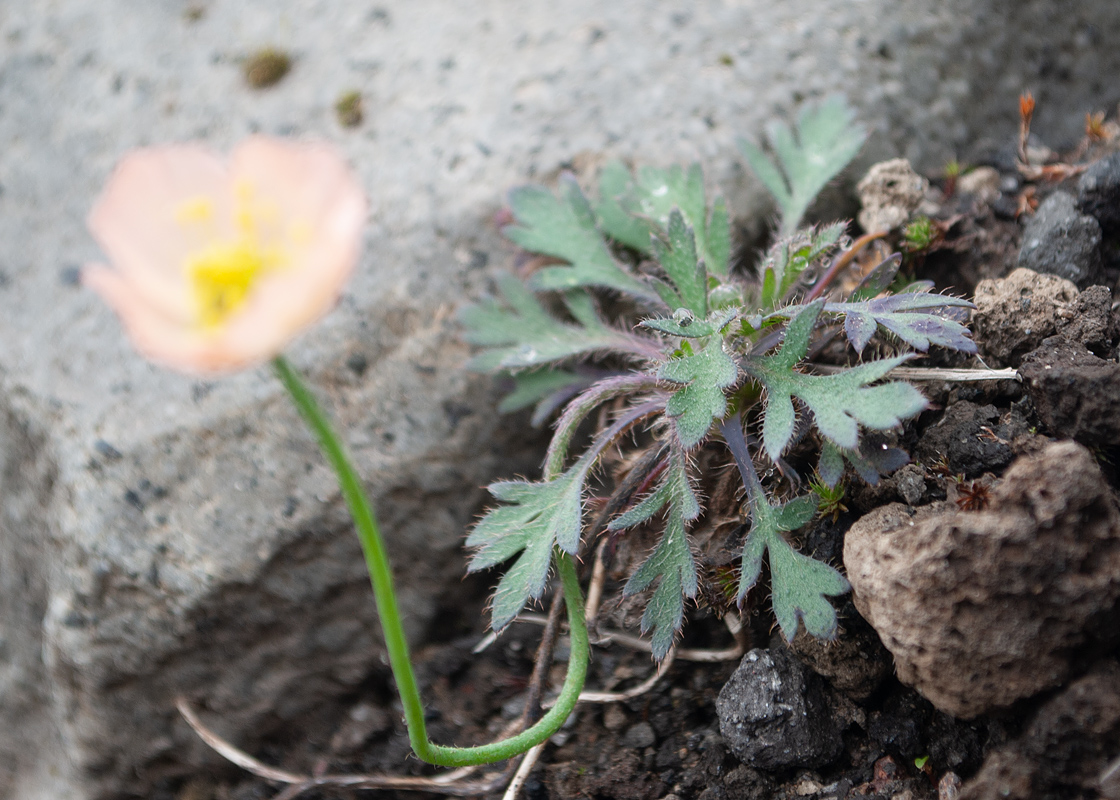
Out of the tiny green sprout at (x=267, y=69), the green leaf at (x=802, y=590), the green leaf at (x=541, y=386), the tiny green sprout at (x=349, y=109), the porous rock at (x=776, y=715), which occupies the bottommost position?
the porous rock at (x=776, y=715)

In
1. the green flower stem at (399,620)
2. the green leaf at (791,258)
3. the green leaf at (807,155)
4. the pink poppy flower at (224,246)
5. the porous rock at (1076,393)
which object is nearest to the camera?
the pink poppy flower at (224,246)

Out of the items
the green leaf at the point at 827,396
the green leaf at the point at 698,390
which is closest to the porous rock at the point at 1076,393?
the green leaf at the point at 827,396

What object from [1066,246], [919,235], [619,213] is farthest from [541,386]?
[1066,246]

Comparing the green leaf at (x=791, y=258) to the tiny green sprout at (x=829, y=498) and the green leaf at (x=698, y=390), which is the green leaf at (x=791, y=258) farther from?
the tiny green sprout at (x=829, y=498)

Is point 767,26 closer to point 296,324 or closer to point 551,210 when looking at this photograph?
point 551,210

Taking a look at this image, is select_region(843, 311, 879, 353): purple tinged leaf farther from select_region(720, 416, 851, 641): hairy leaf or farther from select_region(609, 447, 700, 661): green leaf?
select_region(609, 447, 700, 661): green leaf

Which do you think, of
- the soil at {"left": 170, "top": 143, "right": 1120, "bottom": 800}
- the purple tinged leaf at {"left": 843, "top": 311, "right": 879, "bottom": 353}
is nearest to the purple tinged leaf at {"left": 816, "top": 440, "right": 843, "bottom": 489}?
the soil at {"left": 170, "top": 143, "right": 1120, "bottom": 800}

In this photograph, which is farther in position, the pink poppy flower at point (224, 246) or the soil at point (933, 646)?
the soil at point (933, 646)

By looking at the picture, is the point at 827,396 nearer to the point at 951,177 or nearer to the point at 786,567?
the point at 786,567
